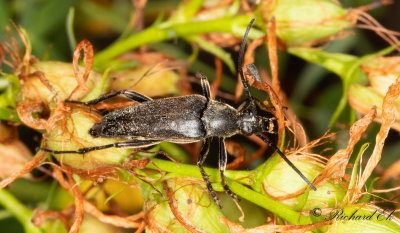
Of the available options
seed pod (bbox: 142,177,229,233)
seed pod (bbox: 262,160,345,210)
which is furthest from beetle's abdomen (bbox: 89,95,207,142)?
seed pod (bbox: 262,160,345,210)

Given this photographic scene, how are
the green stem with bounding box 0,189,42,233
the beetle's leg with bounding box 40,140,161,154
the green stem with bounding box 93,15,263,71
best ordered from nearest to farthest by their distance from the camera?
the beetle's leg with bounding box 40,140,161,154 < the green stem with bounding box 0,189,42,233 < the green stem with bounding box 93,15,263,71

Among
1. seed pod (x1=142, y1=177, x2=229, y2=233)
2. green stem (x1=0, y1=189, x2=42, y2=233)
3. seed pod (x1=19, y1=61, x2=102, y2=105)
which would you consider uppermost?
seed pod (x1=19, y1=61, x2=102, y2=105)

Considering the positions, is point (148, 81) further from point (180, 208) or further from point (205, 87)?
point (180, 208)

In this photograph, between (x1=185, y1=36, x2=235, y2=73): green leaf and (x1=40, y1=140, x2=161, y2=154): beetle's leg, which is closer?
(x1=40, y1=140, x2=161, y2=154): beetle's leg

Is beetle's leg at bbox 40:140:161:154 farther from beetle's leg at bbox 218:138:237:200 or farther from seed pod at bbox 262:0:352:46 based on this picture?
seed pod at bbox 262:0:352:46

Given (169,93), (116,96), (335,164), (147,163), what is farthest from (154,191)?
(169,93)

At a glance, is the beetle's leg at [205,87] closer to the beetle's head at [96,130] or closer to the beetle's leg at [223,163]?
the beetle's leg at [223,163]

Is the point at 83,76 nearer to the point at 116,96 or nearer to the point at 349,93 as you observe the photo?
the point at 116,96

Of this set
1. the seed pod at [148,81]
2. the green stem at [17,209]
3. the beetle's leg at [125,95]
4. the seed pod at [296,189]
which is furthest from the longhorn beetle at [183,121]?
the green stem at [17,209]
